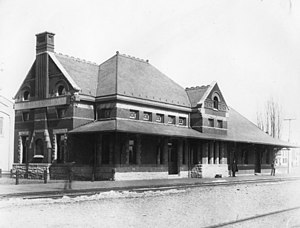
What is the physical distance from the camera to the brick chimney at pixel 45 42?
2936 centimetres

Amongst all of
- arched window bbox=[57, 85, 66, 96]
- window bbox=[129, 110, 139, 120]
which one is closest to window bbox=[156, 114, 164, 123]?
window bbox=[129, 110, 139, 120]

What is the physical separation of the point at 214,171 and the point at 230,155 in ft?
11.7

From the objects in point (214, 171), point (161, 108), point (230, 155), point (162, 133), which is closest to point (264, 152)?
point (230, 155)

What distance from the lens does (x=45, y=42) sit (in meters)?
29.5

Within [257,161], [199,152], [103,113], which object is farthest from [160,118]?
[257,161]

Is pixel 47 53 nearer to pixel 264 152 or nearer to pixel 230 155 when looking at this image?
pixel 230 155

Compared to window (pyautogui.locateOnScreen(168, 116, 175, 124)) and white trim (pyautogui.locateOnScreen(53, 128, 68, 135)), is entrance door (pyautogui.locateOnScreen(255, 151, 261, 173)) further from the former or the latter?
white trim (pyautogui.locateOnScreen(53, 128, 68, 135))

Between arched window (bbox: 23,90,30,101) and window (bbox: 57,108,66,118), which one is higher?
arched window (bbox: 23,90,30,101)

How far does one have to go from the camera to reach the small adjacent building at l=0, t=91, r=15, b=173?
1188 inches

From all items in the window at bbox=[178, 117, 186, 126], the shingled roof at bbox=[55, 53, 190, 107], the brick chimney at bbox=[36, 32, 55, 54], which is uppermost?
the brick chimney at bbox=[36, 32, 55, 54]

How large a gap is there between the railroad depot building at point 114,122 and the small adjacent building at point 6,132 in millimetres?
456

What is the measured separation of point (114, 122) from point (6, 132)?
894 cm

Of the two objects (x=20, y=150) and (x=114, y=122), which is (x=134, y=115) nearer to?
(x=114, y=122)

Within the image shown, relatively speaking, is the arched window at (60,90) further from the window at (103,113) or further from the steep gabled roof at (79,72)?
the window at (103,113)
